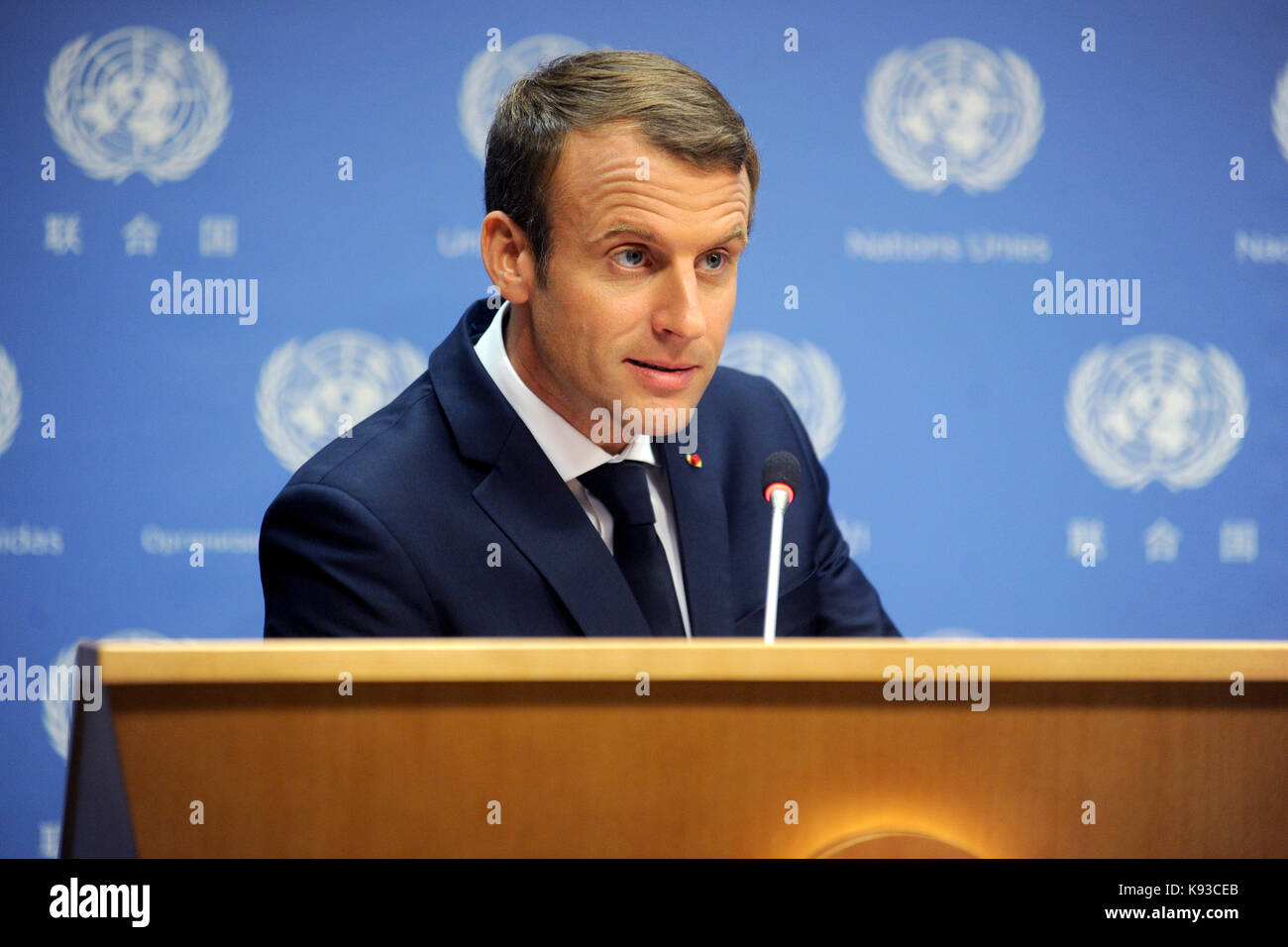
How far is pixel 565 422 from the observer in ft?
5.39

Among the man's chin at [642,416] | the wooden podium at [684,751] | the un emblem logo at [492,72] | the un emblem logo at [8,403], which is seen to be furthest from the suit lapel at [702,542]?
the un emblem logo at [8,403]

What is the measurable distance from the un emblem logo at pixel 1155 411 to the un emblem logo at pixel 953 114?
0.55 meters

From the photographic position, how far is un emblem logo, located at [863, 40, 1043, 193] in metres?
2.64

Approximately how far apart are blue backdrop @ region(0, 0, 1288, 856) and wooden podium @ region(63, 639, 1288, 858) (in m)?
1.73

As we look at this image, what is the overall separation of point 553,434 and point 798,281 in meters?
1.22

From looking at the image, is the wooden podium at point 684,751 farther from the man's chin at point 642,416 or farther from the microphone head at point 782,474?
the man's chin at point 642,416

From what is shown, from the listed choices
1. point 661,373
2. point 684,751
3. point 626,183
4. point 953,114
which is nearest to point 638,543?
point 661,373

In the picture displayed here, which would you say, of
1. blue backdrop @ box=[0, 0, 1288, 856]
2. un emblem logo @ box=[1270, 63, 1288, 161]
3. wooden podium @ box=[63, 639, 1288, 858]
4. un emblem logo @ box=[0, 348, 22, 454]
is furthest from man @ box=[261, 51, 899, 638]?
un emblem logo @ box=[1270, 63, 1288, 161]

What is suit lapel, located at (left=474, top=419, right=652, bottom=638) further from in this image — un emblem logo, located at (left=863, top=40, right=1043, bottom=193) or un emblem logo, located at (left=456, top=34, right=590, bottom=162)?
un emblem logo, located at (left=863, top=40, right=1043, bottom=193)
